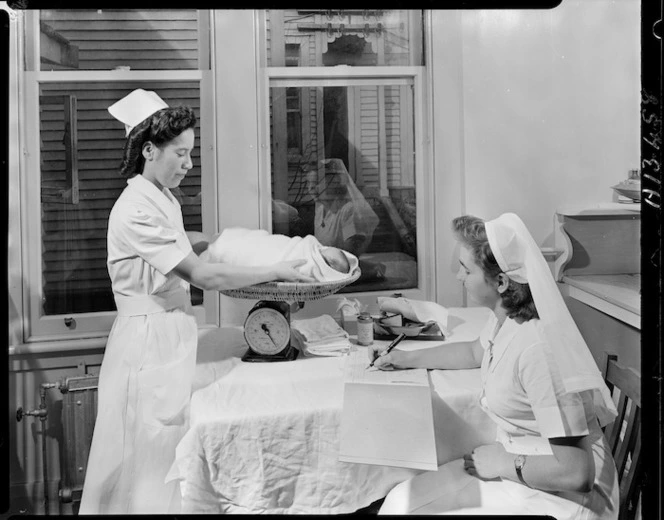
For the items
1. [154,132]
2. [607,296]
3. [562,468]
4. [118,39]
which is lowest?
[562,468]

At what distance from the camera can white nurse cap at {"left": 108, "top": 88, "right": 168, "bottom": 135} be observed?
56.1 inches

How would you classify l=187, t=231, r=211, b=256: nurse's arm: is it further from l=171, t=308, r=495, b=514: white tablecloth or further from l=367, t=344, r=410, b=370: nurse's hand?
l=367, t=344, r=410, b=370: nurse's hand

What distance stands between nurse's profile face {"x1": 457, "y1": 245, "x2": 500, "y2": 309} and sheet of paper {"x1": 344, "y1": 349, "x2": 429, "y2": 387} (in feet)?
0.68

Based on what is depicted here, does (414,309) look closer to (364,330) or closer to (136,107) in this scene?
(364,330)

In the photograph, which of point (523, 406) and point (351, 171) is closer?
point (523, 406)

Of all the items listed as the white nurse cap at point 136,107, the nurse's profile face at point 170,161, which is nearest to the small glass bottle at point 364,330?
the nurse's profile face at point 170,161

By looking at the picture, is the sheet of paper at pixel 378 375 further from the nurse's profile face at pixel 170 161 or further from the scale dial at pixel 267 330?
the nurse's profile face at pixel 170 161

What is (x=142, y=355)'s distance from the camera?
56.7 inches

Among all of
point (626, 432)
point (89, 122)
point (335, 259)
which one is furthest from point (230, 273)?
point (626, 432)

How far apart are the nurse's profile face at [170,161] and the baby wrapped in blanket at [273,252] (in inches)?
6.5

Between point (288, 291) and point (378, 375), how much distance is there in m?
0.28

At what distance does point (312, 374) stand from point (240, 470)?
26 cm

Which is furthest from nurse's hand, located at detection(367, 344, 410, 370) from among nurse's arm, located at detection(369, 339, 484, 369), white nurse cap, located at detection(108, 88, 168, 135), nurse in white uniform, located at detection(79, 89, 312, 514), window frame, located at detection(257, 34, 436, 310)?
white nurse cap, located at detection(108, 88, 168, 135)

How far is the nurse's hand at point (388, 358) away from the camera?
Result: 1.46 metres
